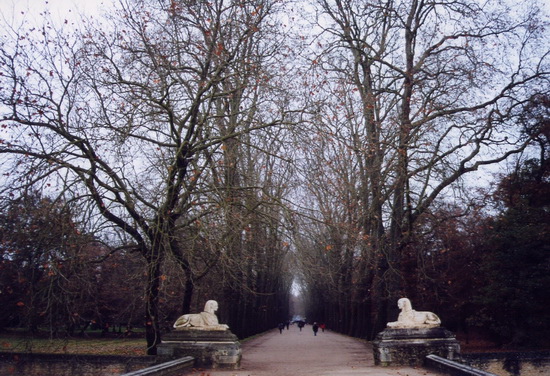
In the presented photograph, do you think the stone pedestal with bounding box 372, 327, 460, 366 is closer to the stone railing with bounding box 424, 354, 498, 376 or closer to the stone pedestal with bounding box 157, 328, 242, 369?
the stone railing with bounding box 424, 354, 498, 376

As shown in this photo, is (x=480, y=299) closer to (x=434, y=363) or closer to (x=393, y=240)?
(x=393, y=240)

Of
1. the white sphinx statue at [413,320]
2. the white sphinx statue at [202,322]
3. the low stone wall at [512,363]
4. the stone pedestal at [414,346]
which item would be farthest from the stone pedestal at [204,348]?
the low stone wall at [512,363]

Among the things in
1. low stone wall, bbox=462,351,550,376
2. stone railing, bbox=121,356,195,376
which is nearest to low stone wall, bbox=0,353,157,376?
stone railing, bbox=121,356,195,376

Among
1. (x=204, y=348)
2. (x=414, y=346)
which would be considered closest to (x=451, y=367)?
(x=414, y=346)

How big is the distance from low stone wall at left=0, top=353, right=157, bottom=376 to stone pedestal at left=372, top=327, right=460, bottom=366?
579cm

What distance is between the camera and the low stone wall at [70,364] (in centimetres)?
1229

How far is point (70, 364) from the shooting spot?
12.3m

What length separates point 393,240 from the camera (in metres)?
18.7

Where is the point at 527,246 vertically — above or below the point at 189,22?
below

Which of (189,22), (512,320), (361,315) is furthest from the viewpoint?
(361,315)

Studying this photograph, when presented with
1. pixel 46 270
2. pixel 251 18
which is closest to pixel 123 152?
pixel 46 270

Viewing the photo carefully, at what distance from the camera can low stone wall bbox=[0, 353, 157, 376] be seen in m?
12.3

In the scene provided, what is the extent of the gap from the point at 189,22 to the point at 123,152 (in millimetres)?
3855

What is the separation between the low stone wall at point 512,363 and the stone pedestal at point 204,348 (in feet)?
18.4
